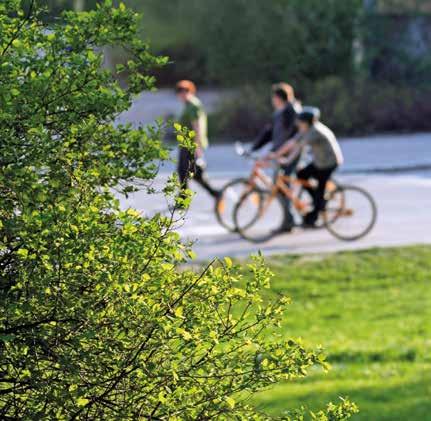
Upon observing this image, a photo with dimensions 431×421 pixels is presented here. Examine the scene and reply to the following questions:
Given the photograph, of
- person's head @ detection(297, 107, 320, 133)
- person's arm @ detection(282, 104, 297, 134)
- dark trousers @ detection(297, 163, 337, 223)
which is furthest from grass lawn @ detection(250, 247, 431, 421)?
person's arm @ detection(282, 104, 297, 134)

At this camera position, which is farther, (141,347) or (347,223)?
(347,223)

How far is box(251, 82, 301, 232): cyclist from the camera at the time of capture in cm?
1485

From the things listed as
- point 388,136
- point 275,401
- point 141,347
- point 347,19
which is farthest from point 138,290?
point 347,19

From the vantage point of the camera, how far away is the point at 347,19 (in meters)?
30.9

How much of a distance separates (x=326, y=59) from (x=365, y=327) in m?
20.3

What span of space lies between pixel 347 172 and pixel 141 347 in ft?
65.7

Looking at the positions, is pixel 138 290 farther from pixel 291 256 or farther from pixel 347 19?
pixel 347 19

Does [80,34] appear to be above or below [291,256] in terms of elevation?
above

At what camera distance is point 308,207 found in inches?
598

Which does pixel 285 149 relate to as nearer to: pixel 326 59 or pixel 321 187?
pixel 321 187

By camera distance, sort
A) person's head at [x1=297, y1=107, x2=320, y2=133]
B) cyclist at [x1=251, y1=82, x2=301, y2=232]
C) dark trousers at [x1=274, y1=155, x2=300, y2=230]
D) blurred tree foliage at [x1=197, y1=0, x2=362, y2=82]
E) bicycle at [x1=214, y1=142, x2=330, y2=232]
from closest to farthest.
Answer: person's head at [x1=297, y1=107, x2=320, y2=133] → cyclist at [x1=251, y1=82, x2=301, y2=232] → bicycle at [x1=214, y1=142, x2=330, y2=232] → dark trousers at [x1=274, y1=155, x2=300, y2=230] → blurred tree foliage at [x1=197, y1=0, x2=362, y2=82]

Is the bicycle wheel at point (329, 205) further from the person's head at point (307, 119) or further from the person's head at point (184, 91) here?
the person's head at point (184, 91)

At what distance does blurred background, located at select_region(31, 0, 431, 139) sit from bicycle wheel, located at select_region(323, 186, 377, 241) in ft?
43.9

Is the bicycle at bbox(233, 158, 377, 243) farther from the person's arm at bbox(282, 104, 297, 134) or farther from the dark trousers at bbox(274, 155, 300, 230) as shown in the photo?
the person's arm at bbox(282, 104, 297, 134)
